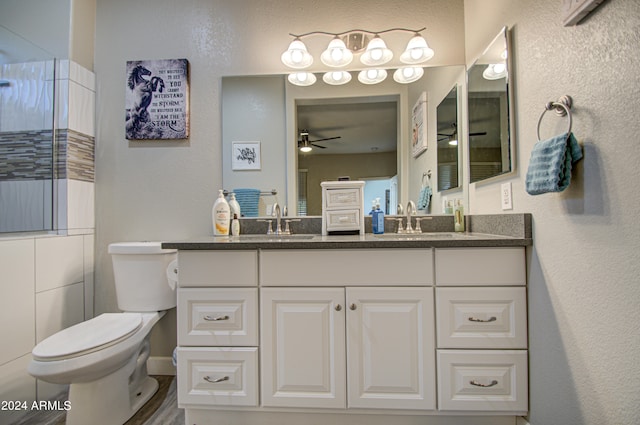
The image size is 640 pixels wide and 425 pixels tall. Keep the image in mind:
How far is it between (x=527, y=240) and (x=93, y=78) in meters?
2.65

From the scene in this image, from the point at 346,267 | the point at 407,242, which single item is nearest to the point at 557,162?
the point at 407,242

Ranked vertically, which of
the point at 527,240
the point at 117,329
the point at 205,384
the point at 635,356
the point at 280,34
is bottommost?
the point at 205,384

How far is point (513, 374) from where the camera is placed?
1.21 metres

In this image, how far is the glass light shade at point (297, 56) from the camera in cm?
176

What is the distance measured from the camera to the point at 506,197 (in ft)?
4.42

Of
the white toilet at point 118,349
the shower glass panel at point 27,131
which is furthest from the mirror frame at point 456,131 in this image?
the shower glass panel at point 27,131

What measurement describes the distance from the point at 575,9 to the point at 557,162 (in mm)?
472

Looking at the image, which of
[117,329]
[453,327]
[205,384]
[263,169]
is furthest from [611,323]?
[117,329]

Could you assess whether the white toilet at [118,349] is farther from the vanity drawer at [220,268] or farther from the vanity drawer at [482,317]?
the vanity drawer at [482,317]

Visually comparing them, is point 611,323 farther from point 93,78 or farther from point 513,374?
point 93,78

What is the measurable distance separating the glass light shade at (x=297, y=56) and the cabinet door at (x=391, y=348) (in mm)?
1407

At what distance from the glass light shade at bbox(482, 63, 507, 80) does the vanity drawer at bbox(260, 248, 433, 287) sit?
912mm

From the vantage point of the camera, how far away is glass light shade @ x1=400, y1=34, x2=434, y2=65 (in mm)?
1736

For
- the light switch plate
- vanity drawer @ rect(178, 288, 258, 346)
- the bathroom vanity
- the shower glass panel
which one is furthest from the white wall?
the shower glass panel
